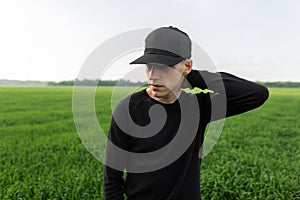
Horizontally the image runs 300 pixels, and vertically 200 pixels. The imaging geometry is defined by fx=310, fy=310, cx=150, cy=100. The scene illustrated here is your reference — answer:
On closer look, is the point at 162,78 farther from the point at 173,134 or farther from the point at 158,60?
the point at 173,134

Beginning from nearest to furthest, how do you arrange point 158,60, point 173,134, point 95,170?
point 158,60 < point 173,134 < point 95,170

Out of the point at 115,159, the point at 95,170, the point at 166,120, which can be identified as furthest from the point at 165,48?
the point at 95,170

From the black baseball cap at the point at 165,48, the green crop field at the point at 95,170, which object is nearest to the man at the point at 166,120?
the black baseball cap at the point at 165,48

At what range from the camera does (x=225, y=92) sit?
1.68 meters

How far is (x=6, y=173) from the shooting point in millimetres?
5242

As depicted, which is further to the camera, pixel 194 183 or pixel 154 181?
pixel 194 183

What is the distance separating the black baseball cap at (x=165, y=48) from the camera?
1.50 metres

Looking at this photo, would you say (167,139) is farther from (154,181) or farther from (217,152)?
(217,152)

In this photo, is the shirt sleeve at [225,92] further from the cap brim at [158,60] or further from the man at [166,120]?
the cap brim at [158,60]

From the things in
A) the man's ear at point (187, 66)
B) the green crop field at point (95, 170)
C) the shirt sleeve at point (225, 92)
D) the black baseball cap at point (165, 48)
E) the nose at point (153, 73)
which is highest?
the black baseball cap at point (165, 48)

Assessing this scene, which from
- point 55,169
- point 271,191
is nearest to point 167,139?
point 271,191

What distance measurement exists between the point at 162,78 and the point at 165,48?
149 mm

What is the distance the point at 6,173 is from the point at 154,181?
4.47m

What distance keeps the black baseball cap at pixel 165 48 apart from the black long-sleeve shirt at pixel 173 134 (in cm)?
18
